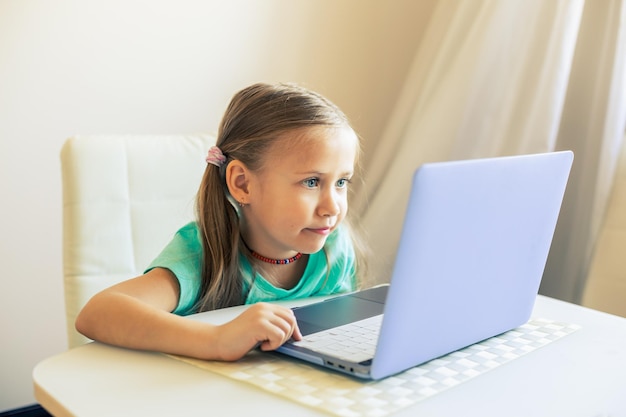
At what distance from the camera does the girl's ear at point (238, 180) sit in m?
1.20

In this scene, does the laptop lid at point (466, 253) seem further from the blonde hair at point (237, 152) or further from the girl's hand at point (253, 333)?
the blonde hair at point (237, 152)

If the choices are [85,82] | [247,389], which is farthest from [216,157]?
[85,82]

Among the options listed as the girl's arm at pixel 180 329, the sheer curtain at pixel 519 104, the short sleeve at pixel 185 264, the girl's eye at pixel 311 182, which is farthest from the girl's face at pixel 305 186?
the sheer curtain at pixel 519 104

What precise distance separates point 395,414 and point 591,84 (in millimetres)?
1337

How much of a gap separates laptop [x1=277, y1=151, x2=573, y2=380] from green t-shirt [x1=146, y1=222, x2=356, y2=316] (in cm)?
21

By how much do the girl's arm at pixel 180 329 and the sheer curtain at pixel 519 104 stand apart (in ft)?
3.73

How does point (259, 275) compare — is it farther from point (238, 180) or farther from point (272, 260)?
point (238, 180)

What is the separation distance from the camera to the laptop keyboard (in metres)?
0.83

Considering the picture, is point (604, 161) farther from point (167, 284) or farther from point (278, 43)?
point (167, 284)

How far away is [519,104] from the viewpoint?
1917mm

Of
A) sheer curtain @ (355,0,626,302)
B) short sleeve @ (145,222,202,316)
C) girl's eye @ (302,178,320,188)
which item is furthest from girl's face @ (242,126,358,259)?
sheer curtain @ (355,0,626,302)

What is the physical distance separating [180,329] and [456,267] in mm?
315

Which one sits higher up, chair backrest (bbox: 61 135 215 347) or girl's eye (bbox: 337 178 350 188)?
girl's eye (bbox: 337 178 350 188)

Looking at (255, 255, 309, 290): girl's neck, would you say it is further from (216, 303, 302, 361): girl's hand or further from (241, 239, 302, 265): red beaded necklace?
(216, 303, 302, 361): girl's hand
